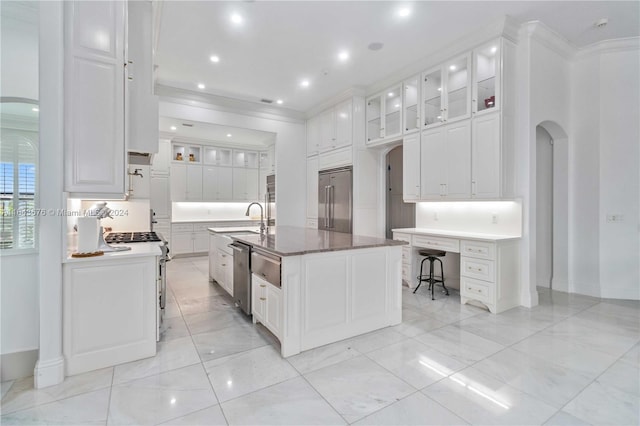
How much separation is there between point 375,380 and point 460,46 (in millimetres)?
4024

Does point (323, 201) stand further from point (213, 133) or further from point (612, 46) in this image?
point (612, 46)

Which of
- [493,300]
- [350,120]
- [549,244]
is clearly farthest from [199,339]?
[549,244]

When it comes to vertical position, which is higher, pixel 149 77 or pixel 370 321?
pixel 149 77

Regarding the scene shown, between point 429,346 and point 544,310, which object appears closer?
point 429,346

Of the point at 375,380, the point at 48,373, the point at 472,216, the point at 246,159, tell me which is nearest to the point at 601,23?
the point at 472,216

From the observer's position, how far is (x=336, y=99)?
19.3ft

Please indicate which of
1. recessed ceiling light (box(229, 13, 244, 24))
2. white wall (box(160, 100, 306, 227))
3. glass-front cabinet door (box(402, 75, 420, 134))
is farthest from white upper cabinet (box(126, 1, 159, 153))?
glass-front cabinet door (box(402, 75, 420, 134))

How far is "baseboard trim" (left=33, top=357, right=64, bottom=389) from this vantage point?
202 cm

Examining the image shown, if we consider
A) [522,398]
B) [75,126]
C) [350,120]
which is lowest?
[522,398]

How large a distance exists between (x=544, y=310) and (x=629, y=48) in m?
3.52

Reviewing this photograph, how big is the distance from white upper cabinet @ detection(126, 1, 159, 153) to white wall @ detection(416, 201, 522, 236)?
3.95m

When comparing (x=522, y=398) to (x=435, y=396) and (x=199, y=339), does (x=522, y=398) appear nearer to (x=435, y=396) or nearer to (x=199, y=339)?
(x=435, y=396)

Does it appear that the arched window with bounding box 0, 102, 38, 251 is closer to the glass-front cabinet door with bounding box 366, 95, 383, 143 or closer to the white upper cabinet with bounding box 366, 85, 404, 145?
the white upper cabinet with bounding box 366, 85, 404, 145

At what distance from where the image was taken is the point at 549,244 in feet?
14.9
